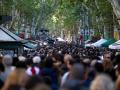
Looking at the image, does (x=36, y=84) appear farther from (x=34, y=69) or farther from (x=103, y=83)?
(x=34, y=69)

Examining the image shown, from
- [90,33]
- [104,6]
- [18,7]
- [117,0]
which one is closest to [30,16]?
[90,33]

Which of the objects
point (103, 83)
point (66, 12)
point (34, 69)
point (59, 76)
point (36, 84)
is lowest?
point (66, 12)

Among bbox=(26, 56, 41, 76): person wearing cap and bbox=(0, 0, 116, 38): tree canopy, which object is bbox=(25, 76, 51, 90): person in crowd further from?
bbox=(0, 0, 116, 38): tree canopy

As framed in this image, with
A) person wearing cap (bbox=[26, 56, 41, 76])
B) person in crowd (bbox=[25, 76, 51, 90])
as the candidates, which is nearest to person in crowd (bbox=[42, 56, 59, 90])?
person wearing cap (bbox=[26, 56, 41, 76])

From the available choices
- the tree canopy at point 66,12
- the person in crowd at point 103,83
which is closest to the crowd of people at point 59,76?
the person in crowd at point 103,83

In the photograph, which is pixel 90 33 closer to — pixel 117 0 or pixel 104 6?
pixel 104 6

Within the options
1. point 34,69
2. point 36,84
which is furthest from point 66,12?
point 36,84


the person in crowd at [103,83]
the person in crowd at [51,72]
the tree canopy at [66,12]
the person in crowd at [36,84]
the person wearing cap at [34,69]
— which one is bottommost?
the tree canopy at [66,12]

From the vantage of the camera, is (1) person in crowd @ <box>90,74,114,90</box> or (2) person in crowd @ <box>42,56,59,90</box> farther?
(2) person in crowd @ <box>42,56,59,90</box>

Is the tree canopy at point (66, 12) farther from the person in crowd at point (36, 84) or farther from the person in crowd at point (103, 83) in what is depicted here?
the person in crowd at point (36, 84)

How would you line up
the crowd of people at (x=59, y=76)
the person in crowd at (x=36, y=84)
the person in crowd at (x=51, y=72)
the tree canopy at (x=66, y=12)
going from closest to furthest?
the person in crowd at (x=36, y=84), the crowd of people at (x=59, y=76), the person in crowd at (x=51, y=72), the tree canopy at (x=66, y=12)

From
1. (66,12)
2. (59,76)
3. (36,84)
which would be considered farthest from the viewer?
(66,12)

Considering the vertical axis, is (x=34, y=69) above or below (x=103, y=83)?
below

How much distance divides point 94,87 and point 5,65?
4.10 metres
